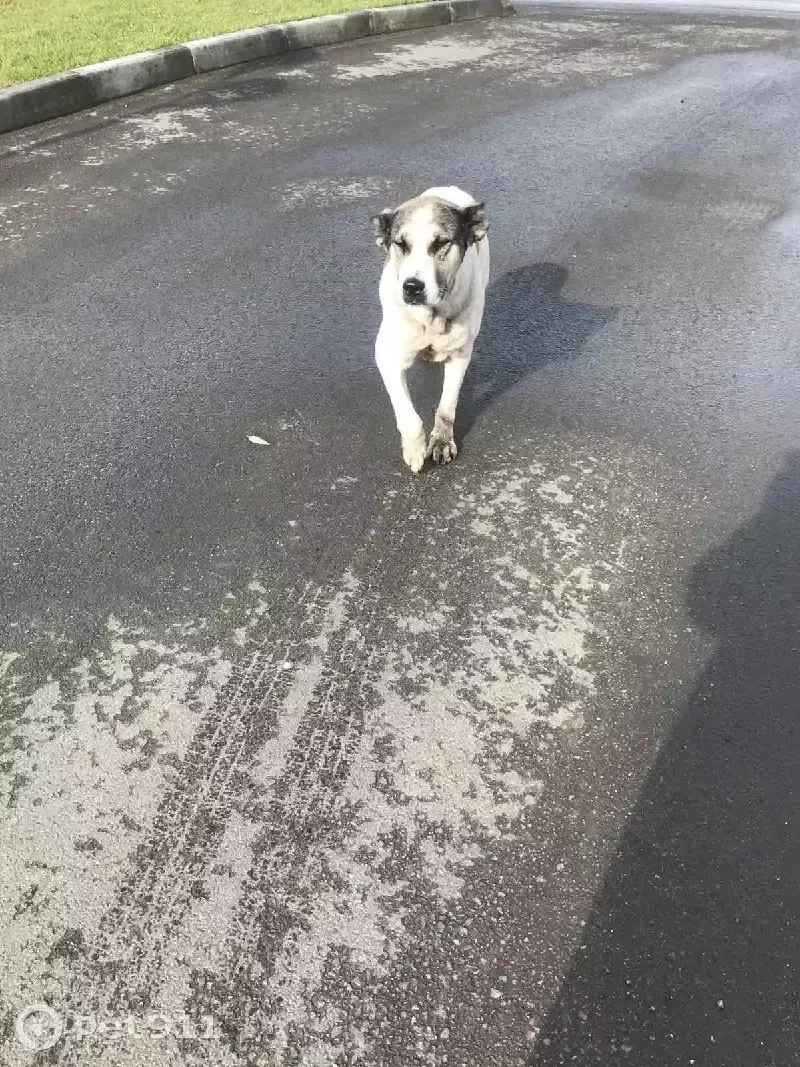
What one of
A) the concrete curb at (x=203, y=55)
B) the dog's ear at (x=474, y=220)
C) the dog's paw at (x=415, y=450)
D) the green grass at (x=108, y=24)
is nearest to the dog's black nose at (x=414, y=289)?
the dog's ear at (x=474, y=220)

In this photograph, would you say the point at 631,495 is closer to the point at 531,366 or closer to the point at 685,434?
the point at 685,434

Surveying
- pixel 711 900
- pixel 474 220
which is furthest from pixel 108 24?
pixel 711 900

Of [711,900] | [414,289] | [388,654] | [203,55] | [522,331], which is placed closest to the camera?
[711,900]

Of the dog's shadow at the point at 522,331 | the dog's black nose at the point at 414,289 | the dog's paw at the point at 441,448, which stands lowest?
the dog's shadow at the point at 522,331

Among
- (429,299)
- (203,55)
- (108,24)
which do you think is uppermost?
(108,24)

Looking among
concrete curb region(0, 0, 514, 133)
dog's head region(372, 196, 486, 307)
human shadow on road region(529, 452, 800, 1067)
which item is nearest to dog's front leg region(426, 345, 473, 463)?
dog's head region(372, 196, 486, 307)

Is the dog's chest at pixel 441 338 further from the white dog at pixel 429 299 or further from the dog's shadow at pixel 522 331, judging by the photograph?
the dog's shadow at pixel 522 331

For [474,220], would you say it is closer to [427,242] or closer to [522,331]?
[427,242]

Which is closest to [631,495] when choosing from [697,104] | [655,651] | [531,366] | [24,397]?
[655,651]

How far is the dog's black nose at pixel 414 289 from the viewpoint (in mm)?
3748

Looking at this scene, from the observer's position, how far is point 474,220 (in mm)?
4086

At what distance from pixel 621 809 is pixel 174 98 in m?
9.68

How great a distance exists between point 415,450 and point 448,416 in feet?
0.89

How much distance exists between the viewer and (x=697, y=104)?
990 cm
